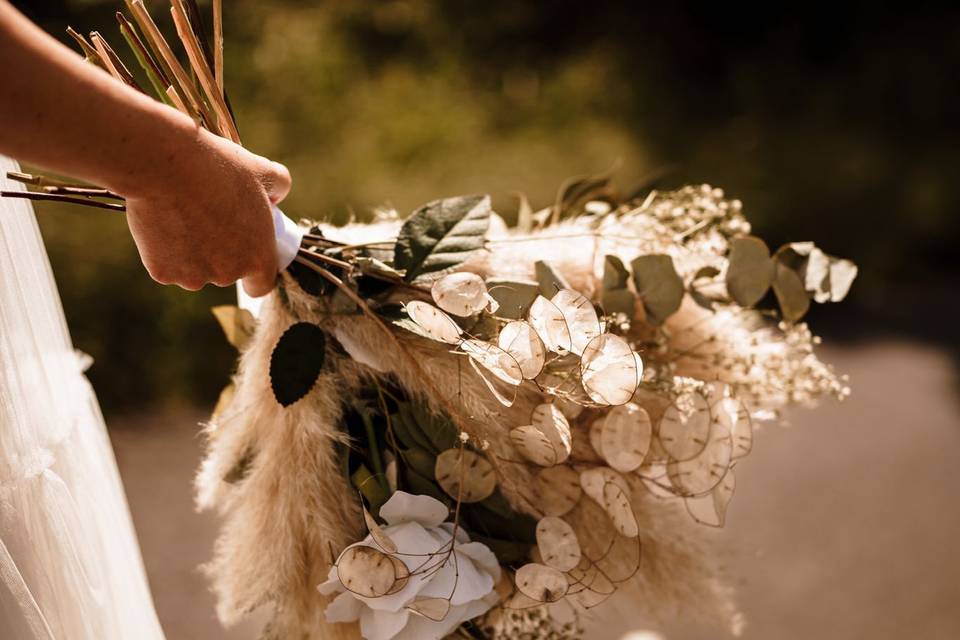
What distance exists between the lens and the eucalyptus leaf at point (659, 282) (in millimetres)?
733

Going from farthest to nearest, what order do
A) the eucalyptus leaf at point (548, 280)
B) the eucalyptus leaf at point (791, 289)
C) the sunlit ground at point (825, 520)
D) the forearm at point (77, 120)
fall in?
the sunlit ground at point (825, 520), the eucalyptus leaf at point (791, 289), the eucalyptus leaf at point (548, 280), the forearm at point (77, 120)

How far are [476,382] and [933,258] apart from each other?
2518 millimetres

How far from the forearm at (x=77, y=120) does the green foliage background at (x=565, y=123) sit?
1586 mm

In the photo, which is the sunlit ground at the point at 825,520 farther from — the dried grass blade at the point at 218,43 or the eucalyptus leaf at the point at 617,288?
the dried grass blade at the point at 218,43

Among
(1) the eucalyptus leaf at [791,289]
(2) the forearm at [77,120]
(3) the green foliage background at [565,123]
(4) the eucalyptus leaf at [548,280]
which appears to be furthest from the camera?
(3) the green foliage background at [565,123]

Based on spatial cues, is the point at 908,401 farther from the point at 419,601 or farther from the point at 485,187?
the point at 419,601

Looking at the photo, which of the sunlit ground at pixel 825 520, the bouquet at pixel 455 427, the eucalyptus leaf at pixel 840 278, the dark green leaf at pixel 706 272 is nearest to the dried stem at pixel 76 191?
the bouquet at pixel 455 427

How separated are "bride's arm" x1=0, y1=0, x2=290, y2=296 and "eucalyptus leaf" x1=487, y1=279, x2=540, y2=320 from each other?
17 centimetres

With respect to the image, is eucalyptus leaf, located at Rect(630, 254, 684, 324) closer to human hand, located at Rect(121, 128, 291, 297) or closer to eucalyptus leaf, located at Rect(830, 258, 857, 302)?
eucalyptus leaf, located at Rect(830, 258, 857, 302)

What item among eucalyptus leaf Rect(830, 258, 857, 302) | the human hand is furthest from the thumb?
eucalyptus leaf Rect(830, 258, 857, 302)

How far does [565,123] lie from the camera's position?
2.85m

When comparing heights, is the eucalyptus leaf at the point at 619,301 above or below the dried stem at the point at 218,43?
below

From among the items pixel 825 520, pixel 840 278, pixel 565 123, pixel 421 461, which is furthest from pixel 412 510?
pixel 565 123

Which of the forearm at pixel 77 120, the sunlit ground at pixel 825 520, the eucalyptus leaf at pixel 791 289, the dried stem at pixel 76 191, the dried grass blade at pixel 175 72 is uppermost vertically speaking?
the dried grass blade at pixel 175 72
